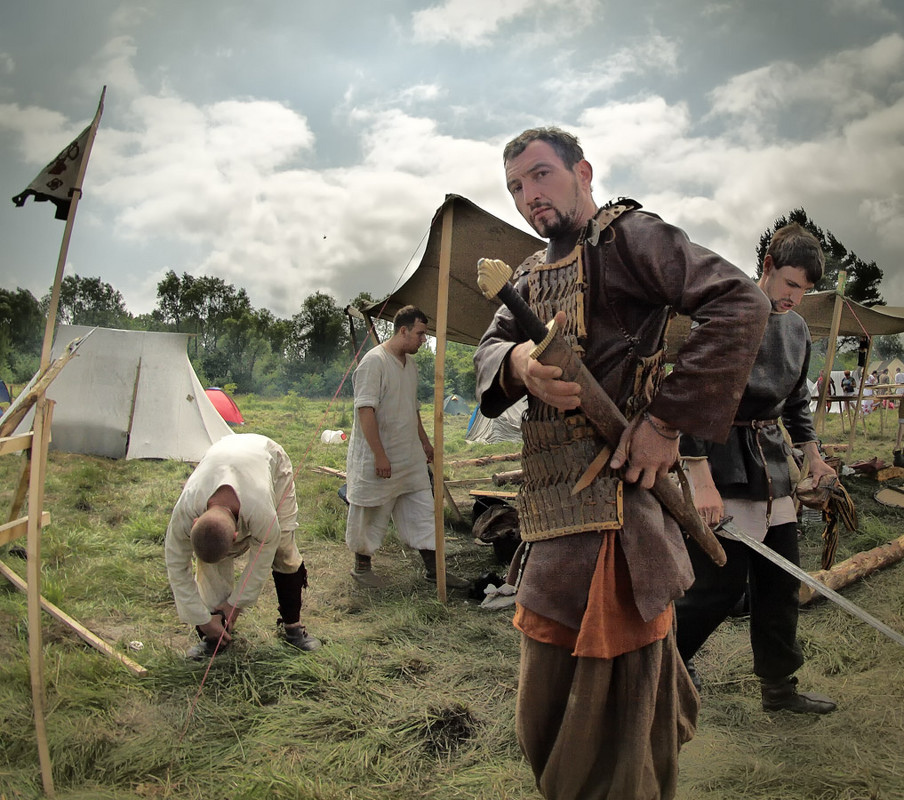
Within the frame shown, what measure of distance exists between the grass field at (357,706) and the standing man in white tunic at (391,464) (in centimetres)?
28

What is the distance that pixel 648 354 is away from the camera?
54.7 inches

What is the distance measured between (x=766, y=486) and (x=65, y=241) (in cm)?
255

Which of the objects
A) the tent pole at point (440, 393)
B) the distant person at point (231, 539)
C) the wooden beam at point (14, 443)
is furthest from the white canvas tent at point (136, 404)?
the wooden beam at point (14, 443)

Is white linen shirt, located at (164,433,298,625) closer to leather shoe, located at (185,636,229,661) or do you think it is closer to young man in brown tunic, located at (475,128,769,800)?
leather shoe, located at (185,636,229,661)

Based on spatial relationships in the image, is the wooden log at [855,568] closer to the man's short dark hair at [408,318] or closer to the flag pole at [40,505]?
the man's short dark hair at [408,318]

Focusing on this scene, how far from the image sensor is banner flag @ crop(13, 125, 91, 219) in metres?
2.03

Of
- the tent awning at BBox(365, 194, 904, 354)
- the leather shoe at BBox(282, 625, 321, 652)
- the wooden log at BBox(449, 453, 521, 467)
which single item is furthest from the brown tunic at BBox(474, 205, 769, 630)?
the wooden log at BBox(449, 453, 521, 467)

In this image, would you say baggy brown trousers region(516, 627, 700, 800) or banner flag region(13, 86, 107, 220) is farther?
banner flag region(13, 86, 107, 220)

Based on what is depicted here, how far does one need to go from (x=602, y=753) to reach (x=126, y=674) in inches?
96.3

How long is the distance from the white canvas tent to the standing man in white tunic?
16.8 feet

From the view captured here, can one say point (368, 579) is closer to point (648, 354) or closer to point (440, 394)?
point (440, 394)

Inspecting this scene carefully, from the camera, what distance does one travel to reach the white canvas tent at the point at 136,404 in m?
8.73

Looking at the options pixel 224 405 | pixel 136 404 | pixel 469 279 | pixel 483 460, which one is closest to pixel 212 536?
pixel 469 279

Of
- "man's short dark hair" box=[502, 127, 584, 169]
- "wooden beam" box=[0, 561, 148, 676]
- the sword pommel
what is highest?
"man's short dark hair" box=[502, 127, 584, 169]
